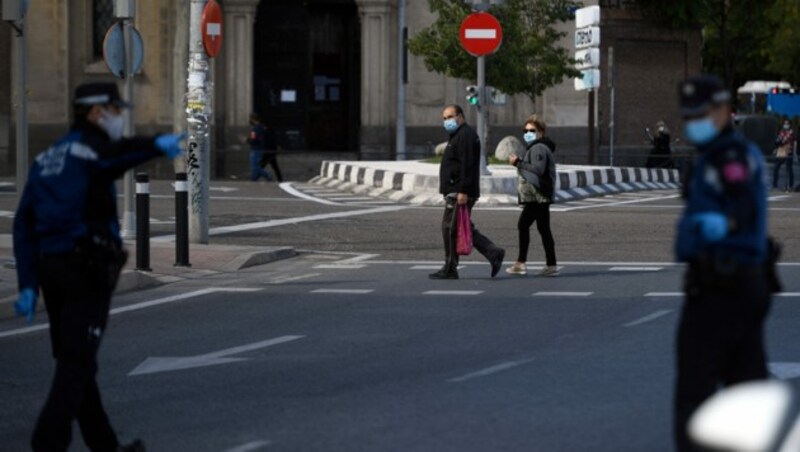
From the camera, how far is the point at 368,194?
3519 cm

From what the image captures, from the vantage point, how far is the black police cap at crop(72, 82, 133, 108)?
828cm

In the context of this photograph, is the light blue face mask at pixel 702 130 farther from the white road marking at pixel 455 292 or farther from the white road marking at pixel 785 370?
the white road marking at pixel 455 292

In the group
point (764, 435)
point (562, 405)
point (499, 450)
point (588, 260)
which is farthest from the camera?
point (588, 260)

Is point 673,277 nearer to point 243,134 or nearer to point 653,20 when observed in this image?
point 243,134

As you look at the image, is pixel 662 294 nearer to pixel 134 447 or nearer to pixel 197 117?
pixel 197 117

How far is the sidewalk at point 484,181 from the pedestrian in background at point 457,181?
41.0ft

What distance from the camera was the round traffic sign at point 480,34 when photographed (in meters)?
31.3

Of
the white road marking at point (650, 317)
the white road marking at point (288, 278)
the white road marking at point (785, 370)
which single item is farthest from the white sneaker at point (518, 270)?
the white road marking at point (785, 370)

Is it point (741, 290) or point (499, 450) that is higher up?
point (741, 290)

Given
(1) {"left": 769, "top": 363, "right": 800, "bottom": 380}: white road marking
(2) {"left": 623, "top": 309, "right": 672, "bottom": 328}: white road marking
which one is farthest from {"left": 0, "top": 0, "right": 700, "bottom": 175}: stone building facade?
(1) {"left": 769, "top": 363, "right": 800, "bottom": 380}: white road marking

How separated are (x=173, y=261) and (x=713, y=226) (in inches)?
559

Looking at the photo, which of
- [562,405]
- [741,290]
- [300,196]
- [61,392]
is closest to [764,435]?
[741,290]

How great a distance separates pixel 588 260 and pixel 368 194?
14.1 m

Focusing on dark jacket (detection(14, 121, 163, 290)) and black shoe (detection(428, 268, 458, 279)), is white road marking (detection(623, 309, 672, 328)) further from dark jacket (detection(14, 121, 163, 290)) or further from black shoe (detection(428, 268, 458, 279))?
dark jacket (detection(14, 121, 163, 290))
